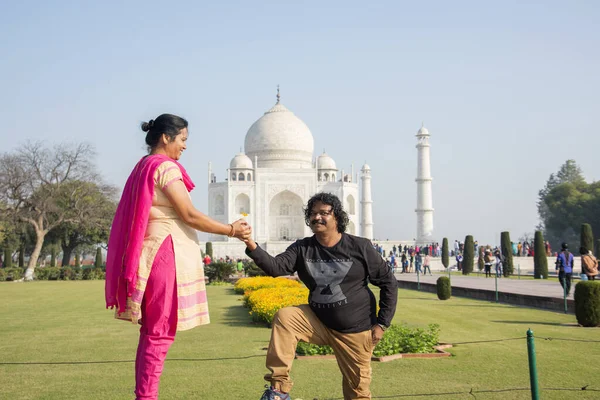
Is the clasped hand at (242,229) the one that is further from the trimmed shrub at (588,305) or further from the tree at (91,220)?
the tree at (91,220)

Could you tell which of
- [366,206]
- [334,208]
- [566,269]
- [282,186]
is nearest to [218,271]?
[566,269]

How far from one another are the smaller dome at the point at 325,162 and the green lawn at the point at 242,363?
36.0 m

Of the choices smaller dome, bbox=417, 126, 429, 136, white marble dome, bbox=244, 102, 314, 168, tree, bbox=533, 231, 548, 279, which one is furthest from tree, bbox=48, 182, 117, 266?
smaller dome, bbox=417, 126, 429, 136

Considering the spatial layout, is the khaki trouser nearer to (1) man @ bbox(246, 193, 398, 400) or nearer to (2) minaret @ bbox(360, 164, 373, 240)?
(1) man @ bbox(246, 193, 398, 400)

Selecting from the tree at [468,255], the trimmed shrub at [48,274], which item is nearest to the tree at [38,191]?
the trimmed shrub at [48,274]

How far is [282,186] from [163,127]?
39.1 metres

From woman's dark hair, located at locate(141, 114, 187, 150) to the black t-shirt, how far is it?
2.42 ft

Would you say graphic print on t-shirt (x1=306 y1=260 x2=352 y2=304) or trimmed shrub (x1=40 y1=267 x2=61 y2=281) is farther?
trimmed shrub (x1=40 y1=267 x2=61 y2=281)

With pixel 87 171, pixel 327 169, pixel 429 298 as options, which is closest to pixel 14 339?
pixel 429 298

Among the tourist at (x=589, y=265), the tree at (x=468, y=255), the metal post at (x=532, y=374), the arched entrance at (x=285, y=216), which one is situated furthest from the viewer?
the arched entrance at (x=285, y=216)

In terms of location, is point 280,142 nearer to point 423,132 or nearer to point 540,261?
point 423,132

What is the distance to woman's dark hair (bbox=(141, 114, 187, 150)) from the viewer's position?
10.9 ft

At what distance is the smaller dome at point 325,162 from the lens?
150ft

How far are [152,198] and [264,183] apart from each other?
129 ft
